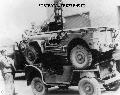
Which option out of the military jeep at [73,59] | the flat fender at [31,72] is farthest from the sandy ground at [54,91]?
the flat fender at [31,72]

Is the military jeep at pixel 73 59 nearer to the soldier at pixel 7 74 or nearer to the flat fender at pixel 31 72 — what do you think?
the flat fender at pixel 31 72

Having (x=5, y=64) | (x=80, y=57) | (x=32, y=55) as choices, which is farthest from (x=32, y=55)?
(x=80, y=57)

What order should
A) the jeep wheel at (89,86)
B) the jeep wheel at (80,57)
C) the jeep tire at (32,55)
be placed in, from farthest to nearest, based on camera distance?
1. the jeep tire at (32,55)
2. the jeep wheel at (80,57)
3. the jeep wheel at (89,86)

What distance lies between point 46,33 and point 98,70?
2368 mm

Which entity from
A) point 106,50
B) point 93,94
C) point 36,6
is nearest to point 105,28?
point 106,50

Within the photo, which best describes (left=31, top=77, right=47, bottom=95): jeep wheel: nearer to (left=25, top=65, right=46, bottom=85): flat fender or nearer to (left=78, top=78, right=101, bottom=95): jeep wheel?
(left=25, top=65, right=46, bottom=85): flat fender

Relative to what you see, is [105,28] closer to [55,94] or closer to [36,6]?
[55,94]

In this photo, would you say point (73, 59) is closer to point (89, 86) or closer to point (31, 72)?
point (89, 86)

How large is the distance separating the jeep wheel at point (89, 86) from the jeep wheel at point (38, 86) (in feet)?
5.45

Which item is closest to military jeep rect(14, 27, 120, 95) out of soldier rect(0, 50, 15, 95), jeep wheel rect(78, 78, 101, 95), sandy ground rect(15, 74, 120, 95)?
jeep wheel rect(78, 78, 101, 95)

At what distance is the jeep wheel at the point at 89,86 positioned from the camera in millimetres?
9133

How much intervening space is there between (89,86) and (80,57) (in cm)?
90

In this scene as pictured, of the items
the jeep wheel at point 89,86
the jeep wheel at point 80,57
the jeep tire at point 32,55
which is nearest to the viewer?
the jeep wheel at point 89,86

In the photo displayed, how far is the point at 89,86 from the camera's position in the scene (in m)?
9.34
